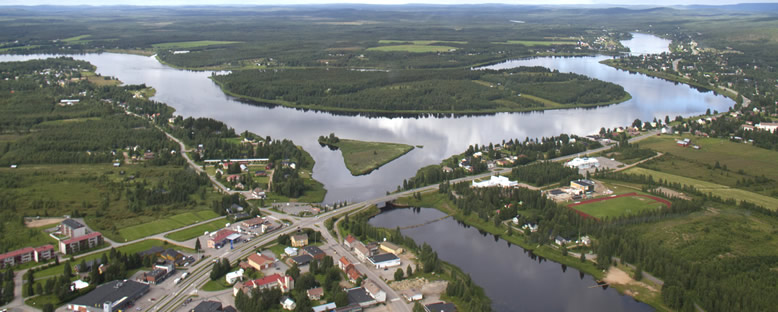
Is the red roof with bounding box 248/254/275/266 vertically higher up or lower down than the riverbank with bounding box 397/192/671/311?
higher up

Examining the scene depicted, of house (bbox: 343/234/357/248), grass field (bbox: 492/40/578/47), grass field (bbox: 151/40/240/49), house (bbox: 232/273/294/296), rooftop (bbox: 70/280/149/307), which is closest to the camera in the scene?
rooftop (bbox: 70/280/149/307)

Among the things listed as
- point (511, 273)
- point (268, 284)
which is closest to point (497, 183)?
point (511, 273)

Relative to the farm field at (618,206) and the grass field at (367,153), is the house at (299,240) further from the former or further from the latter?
the farm field at (618,206)

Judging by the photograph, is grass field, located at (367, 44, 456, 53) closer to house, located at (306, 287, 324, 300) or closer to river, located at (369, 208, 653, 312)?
river, located at (369, 208, 653, 312)

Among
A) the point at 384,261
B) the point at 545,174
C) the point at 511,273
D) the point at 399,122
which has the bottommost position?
the point at 399,122

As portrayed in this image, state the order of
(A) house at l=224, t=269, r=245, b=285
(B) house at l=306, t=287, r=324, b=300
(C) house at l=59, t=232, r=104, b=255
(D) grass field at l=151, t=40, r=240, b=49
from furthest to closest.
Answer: (D) grass field at l=151, t=40, r=240, b=49 → (C) house at l=59, t=232, r=104, b=255 → (A) house at l=224, t=269, r=245, b=285 → (B) house at l=306, t=287, r=324, b=300

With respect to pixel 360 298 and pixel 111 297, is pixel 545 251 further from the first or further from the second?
pixel 111 297

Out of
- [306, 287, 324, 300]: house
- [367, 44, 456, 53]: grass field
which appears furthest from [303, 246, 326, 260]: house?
[367, 44, 456, 53]: grass field
